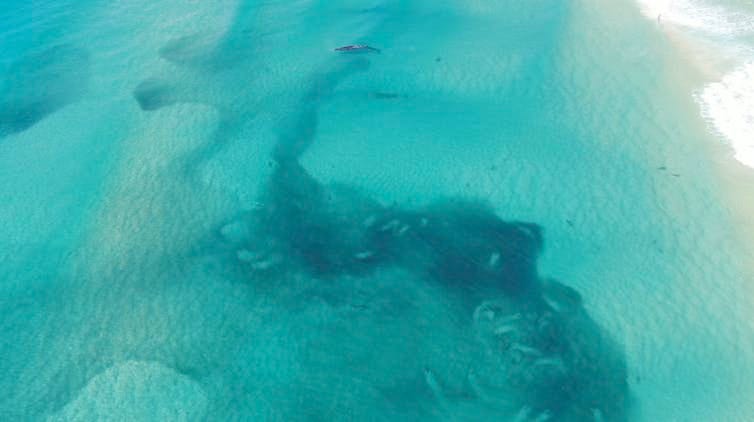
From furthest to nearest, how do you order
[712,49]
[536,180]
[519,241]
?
[712,49] < [536,180] < [519,241]

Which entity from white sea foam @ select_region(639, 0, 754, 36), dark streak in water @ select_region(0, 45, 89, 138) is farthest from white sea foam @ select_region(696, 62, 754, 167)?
dark streak in water @ select_region(0, 45, 89, 138)

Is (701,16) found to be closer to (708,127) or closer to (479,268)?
(708,127)

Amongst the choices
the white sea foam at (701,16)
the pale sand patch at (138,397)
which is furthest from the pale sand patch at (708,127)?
the pale sand patch at (138,397)

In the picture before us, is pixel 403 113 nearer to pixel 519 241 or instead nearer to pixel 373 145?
pixel 373 145

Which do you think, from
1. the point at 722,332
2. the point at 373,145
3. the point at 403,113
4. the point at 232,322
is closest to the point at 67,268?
the point at 232,322

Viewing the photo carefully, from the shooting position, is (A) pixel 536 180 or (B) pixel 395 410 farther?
(A) pixel 536 180

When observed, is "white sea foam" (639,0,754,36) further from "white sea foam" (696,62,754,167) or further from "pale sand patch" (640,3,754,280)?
"white sea foam" (696,62,754,167)
